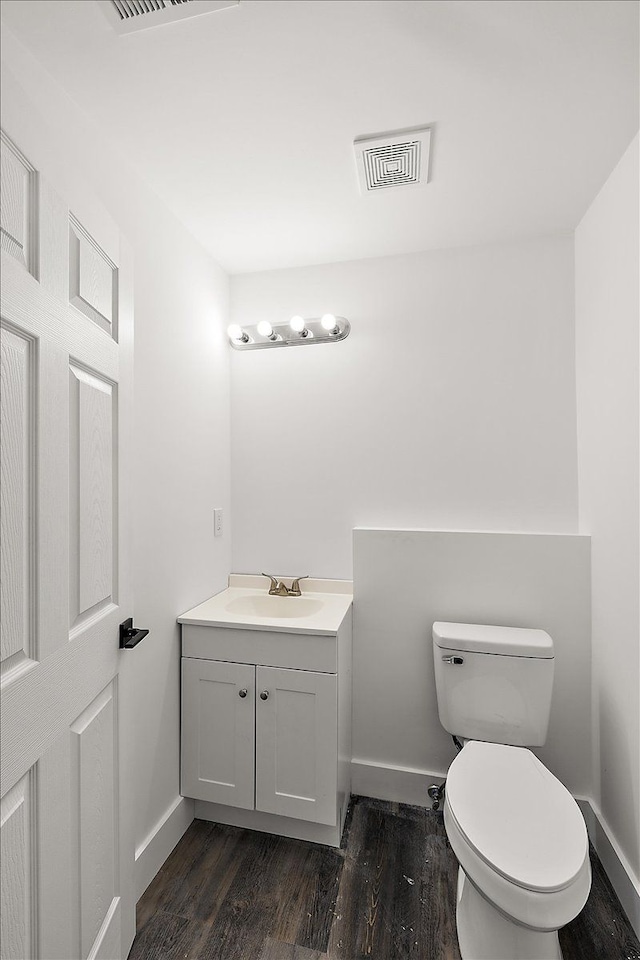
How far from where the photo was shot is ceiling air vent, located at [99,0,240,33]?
1.02 metres

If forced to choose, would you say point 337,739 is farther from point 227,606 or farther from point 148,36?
point 148,36

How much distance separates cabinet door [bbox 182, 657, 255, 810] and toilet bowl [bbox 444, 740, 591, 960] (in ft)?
2.49

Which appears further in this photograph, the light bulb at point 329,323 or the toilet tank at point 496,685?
the light bulb at point 329,323

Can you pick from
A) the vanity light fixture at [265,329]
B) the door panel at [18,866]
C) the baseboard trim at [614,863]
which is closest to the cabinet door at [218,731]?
the door panel at [18,866]

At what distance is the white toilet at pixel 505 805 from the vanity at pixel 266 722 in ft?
1.48

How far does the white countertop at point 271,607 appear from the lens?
1.77 meters

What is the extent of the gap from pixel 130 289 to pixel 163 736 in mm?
1531

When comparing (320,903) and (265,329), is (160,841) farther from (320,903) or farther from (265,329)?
(265,329)

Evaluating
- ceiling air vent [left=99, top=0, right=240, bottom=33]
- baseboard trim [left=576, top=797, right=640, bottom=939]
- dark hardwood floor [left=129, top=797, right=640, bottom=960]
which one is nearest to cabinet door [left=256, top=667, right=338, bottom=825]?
dark hardwood floor [left=129, top=797, right=640, bottom=960]

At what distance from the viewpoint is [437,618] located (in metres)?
2.01

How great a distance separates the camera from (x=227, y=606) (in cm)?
206

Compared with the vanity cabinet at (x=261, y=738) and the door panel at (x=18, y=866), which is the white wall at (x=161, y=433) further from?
the door panel at (x=18, y=866)

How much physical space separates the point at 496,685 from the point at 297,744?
0.76 meters

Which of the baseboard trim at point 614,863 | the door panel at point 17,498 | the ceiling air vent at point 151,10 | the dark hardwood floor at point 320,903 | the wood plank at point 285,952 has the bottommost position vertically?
the dark hardwood floor at point 320,903
